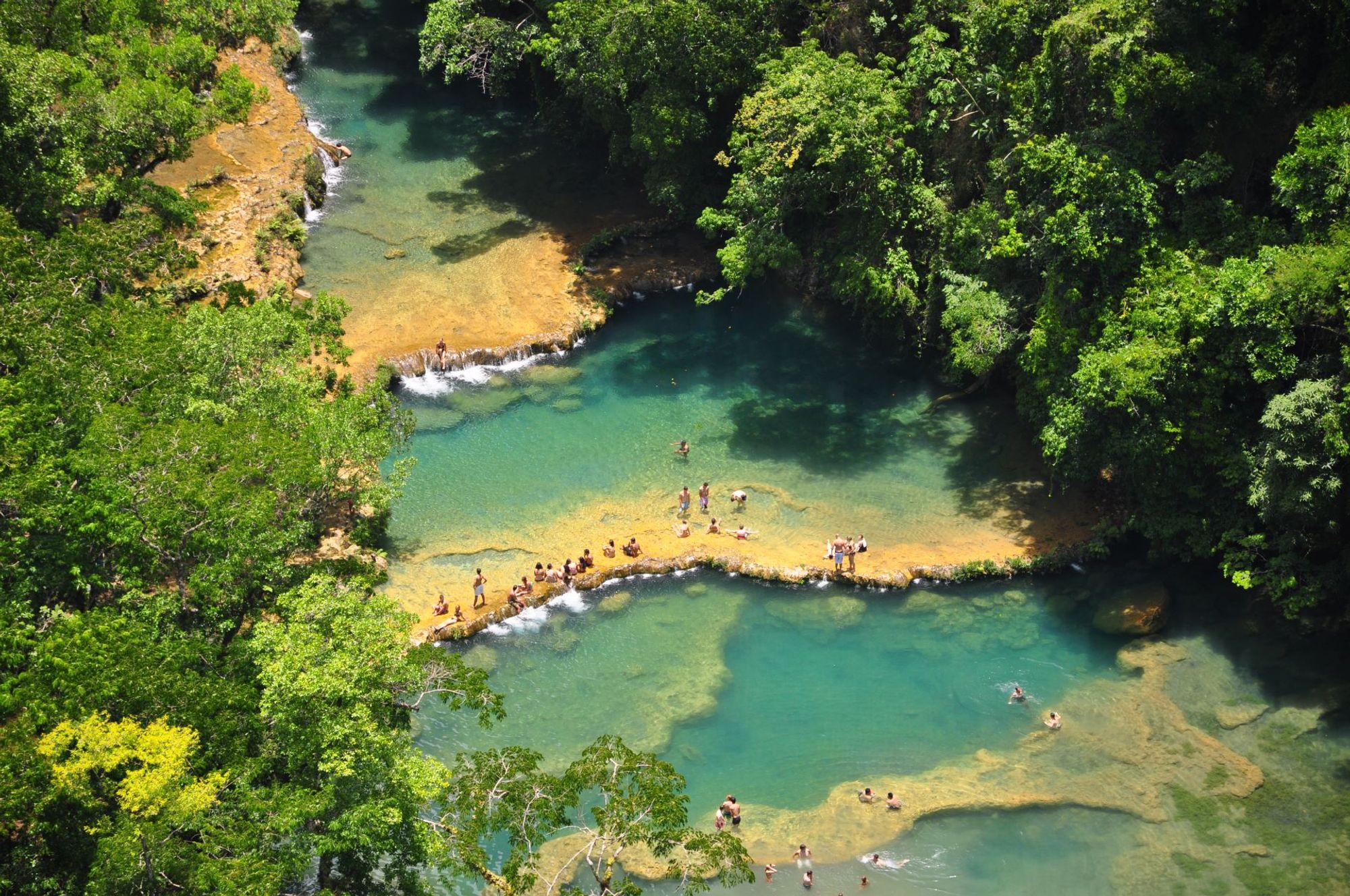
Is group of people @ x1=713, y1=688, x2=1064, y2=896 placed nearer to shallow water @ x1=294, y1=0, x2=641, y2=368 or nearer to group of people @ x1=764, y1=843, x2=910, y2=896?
group of people @ x1=764, y1=843, x2=910, y2=896

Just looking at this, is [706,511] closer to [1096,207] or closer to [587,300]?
[587,300]

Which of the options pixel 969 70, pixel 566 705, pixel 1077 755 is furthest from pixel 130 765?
pixel 969 70

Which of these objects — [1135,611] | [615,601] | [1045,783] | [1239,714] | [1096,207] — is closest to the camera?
[1045,783]

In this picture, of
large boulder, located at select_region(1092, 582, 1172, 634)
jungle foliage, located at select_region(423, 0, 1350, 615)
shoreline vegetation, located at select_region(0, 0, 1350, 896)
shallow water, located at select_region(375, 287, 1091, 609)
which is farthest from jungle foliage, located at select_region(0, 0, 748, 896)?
jungle foliage, located at select_region(423, 0, 1350, 615)

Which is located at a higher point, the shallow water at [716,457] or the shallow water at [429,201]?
the shallow water at [429,201]

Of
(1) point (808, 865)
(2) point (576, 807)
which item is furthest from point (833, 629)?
(2) point (576, 807)

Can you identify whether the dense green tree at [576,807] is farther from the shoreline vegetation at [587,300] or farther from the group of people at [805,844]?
the group of people at [805,844]

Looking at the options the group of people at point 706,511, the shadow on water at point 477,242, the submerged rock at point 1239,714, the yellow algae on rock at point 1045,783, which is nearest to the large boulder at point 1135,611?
the yellow algae on rock at point 1045,783
